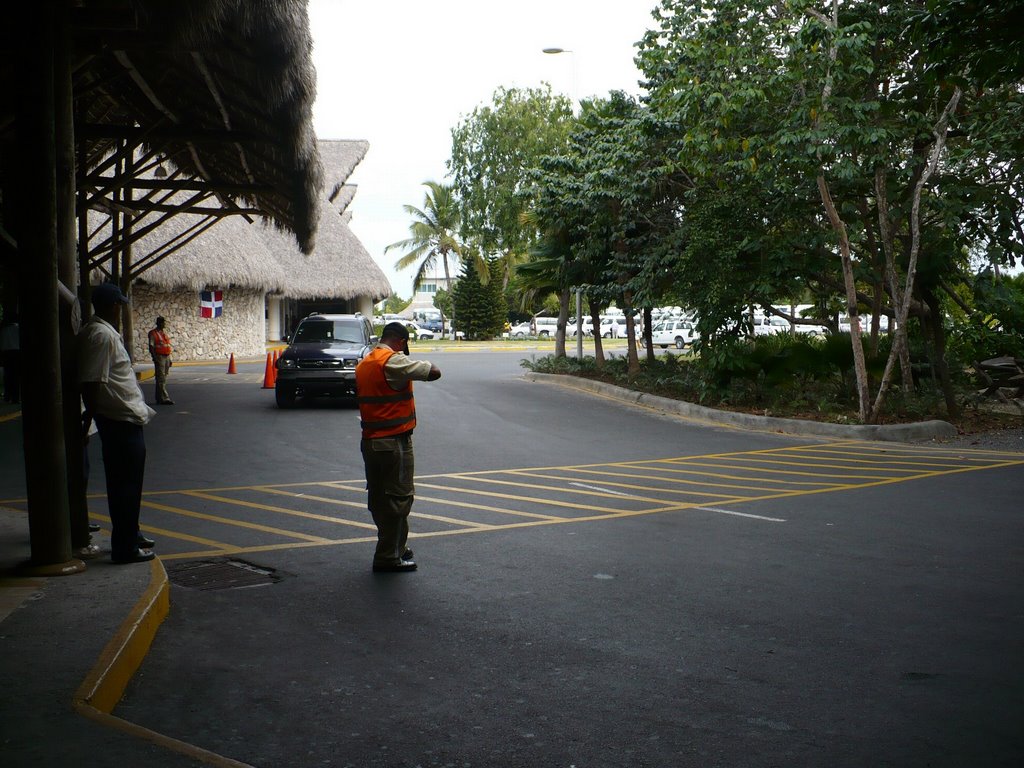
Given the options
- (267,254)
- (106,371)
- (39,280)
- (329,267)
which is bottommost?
(106,371)

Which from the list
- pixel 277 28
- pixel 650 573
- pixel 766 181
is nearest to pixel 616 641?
pixel 650 573

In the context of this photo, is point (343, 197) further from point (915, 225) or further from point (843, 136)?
point (915, 225)

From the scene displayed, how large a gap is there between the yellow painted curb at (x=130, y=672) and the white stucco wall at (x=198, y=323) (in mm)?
30161

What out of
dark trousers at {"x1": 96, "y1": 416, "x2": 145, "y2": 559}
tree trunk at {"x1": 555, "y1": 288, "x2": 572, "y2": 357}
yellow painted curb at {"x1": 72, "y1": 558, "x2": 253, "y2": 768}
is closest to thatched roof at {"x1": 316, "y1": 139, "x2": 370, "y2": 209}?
tree trunk at {"x1": 555, "y1": 288, "x2": 572, "y2": 357}

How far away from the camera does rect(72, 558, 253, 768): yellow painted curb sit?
4039 mm

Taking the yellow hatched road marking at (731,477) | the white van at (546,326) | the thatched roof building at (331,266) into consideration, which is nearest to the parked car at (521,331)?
the white van at (546,326)

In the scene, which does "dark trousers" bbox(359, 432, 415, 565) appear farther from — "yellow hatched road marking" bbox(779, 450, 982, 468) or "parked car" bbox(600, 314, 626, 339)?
"parked car" bbox(600, 314, 626, 339)

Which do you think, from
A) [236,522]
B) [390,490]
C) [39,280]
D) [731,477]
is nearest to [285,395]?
[731,477]

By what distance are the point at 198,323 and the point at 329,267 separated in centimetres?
993

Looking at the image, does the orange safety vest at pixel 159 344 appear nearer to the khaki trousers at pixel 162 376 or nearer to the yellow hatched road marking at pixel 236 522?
the khaki trousers at pixel 162 376

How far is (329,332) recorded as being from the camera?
2139 cm

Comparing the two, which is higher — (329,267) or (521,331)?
(329,267)

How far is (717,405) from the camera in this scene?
20031 mm

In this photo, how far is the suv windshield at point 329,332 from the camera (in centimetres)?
2120
